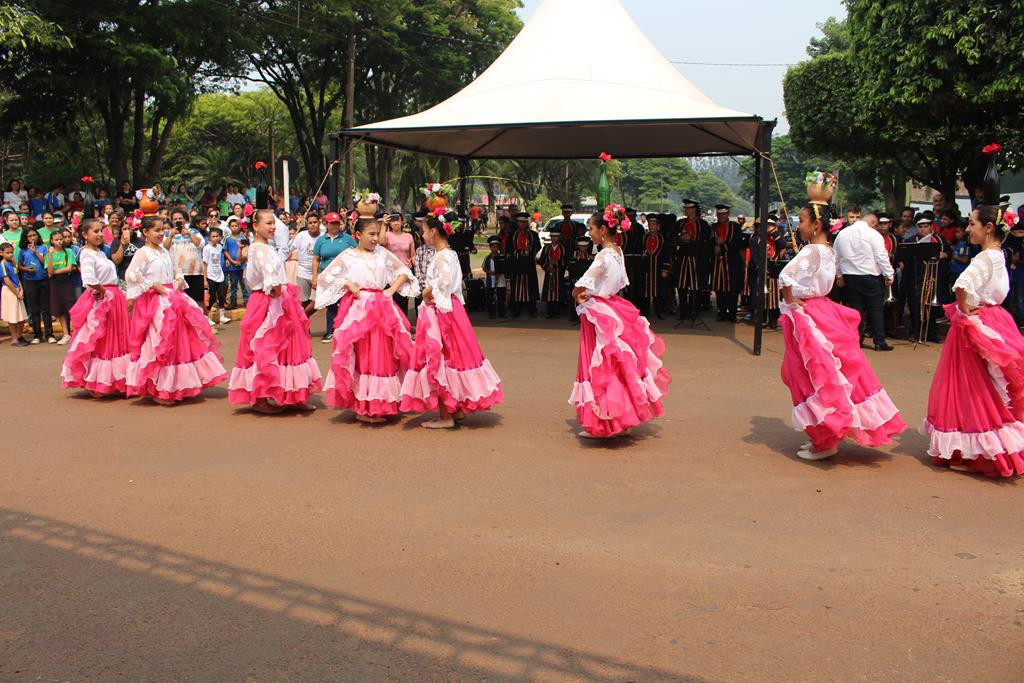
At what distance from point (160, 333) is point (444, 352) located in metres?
2.82

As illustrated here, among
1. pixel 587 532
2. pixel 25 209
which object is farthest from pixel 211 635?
pixel 25 209

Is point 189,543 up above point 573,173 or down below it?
below

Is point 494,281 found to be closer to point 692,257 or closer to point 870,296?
point 692,257

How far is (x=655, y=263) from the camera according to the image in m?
14.2

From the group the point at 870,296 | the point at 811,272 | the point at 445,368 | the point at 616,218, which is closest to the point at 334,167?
the point at 445,368

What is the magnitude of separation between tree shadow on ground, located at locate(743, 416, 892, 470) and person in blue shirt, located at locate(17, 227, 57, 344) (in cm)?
984

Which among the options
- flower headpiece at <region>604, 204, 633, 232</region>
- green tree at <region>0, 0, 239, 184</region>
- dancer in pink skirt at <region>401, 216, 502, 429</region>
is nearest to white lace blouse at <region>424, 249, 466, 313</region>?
dancer in pink skirt at <region>401, 216, 502, 429</region>

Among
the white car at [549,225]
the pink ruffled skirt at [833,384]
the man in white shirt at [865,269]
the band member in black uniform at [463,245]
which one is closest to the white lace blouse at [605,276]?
the pink ruffled skirt at [833,384]

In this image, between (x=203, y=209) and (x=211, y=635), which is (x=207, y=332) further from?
(x=203, y=209)

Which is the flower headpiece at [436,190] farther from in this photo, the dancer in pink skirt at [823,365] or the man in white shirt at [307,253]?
the man in white shirt at [307,253]

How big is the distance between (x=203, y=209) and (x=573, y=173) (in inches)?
1299

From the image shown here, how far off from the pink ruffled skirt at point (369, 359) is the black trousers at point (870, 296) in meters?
6.15

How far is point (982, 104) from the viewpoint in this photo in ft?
45.5

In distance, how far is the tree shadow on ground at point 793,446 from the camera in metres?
6.54
